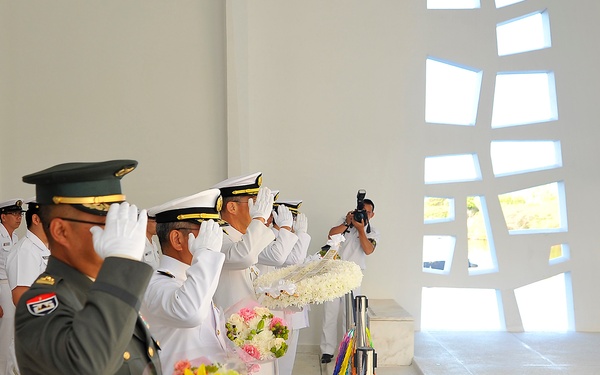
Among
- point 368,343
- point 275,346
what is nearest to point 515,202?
point 368,343

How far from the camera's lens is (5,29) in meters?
7.64

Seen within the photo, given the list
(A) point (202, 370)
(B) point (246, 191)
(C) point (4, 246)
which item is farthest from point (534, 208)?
(A) point (202, 370)

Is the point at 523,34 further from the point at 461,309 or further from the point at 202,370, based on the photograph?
the point at 202,370

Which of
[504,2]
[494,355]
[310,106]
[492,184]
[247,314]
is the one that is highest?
[504,2]

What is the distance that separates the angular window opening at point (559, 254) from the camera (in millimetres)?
7629

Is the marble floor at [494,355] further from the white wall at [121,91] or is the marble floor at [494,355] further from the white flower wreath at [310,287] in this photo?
the white flower wreath at [310,287]

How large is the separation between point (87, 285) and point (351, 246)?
5444 mm

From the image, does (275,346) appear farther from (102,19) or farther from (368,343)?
(102,19)

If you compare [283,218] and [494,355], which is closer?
[283,218]

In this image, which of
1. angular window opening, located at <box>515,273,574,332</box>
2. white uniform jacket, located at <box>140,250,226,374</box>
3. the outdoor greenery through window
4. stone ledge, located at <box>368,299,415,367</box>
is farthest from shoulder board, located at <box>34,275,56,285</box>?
angular window opening, located at <box>515,273,574,332</box>

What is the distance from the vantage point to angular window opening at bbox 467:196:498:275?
771cm

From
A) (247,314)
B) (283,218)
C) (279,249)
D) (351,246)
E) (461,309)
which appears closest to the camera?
(247,314)

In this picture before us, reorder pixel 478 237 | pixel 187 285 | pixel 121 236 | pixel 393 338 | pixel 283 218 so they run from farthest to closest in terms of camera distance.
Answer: pixel 478 237 < pixel 393 338 < pixel 283 218 < pixel 187 285 < pixel 121 236

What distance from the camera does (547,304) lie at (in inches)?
309
